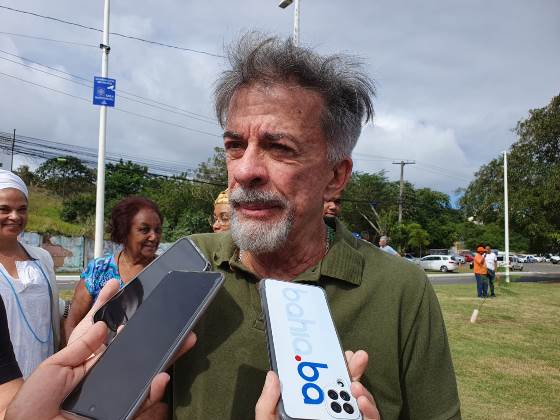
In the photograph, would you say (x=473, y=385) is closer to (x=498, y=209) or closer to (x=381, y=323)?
(x=381, y=323)

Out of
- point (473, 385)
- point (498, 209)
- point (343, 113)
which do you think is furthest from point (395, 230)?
point (343, 113)

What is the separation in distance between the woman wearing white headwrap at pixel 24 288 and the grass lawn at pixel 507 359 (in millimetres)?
4560

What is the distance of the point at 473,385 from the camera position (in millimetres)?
6398

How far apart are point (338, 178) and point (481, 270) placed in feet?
54.0

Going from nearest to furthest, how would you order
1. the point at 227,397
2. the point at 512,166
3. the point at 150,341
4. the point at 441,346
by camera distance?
the point at 150,341 < the point at 227,397 < the point at 441,346 < the point at 512,166

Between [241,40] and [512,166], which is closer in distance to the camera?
[241,40]

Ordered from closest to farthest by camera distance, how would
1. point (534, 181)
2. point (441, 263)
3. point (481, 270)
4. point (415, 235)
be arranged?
point (481, 270)
point (534, 181)
point (441, 263)
point (415, 235)

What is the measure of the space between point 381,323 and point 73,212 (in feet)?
161

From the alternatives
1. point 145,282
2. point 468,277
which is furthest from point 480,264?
point 145,282

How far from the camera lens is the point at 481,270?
16.7 meters

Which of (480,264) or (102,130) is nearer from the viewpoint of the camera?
(102,130)

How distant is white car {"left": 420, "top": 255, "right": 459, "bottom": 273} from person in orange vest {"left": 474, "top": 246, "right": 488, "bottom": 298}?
2372 cm

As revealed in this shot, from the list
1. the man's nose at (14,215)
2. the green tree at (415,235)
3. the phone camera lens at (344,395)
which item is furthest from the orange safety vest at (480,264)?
the green tree at (415,235)

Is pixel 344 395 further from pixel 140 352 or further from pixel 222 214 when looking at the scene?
pixel 222 214
